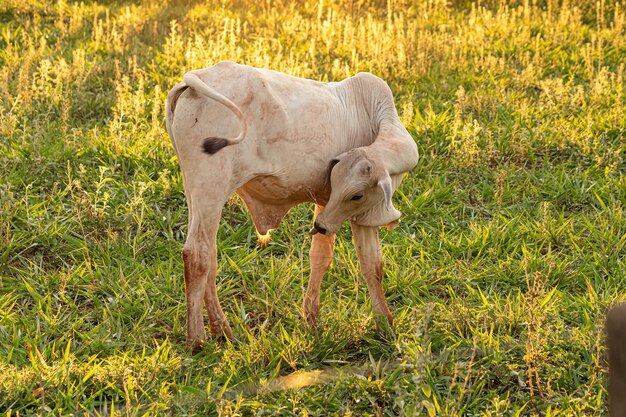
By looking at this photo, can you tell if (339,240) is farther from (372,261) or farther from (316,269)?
(372,261)

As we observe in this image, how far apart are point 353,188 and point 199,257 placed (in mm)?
810

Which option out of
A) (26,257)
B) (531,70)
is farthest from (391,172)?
(531,70)

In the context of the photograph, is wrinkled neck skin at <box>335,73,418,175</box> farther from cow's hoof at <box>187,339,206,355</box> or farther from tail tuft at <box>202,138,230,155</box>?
cow's hoof at <box>187,339,206,355</box>

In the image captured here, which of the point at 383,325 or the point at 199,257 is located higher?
the point at 199,257

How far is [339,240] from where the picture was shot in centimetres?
581

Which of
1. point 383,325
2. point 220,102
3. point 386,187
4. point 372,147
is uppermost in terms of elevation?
point 220,102

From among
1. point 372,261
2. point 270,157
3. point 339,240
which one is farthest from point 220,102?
point 339,240

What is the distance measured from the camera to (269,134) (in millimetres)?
4180

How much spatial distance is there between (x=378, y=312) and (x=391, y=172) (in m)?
0.83

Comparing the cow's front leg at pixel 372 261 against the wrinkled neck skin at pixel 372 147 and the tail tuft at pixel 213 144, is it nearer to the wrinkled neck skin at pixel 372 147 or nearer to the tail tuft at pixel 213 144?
the wrinkled neck skin at pixel 372 147

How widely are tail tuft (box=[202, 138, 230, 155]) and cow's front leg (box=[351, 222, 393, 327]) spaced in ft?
2.88

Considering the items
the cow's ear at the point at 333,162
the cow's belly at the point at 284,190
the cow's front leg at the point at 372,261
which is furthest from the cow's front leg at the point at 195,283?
the cow's front leg at the point at 372,261

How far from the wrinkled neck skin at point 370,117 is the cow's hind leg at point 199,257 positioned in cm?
81

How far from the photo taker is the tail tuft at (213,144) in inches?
158
